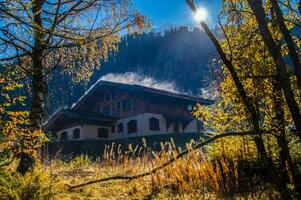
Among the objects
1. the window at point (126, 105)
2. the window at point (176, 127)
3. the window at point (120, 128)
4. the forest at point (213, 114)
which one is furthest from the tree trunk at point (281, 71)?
the window at point (176, 127)

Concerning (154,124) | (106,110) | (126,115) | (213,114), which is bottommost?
(213,114)

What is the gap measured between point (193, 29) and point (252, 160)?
4741 inches

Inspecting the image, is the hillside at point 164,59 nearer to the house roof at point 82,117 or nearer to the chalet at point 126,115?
the chalet at point 126,115

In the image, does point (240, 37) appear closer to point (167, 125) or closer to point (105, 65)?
point (167, 125)

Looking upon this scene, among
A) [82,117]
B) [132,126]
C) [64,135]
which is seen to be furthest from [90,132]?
[64,135]

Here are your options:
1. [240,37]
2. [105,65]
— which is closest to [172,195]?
[240,37]

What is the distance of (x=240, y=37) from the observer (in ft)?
17.3

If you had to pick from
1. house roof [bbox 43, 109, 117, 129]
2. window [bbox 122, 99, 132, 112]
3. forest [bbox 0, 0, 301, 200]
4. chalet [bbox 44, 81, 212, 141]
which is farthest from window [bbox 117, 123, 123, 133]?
forest [bbox 0, 0, 301, 200]

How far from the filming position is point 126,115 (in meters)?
34.5

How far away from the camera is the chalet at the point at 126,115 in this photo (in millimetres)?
32656

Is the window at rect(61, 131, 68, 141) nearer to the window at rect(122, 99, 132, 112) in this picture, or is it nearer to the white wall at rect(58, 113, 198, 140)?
the white wall at rect(58, 113, 198, 140)

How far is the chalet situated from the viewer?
107ft

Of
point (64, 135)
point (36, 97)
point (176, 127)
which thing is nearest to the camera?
point (36, 97)

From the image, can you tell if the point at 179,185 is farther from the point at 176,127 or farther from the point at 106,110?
the point at 106,110
